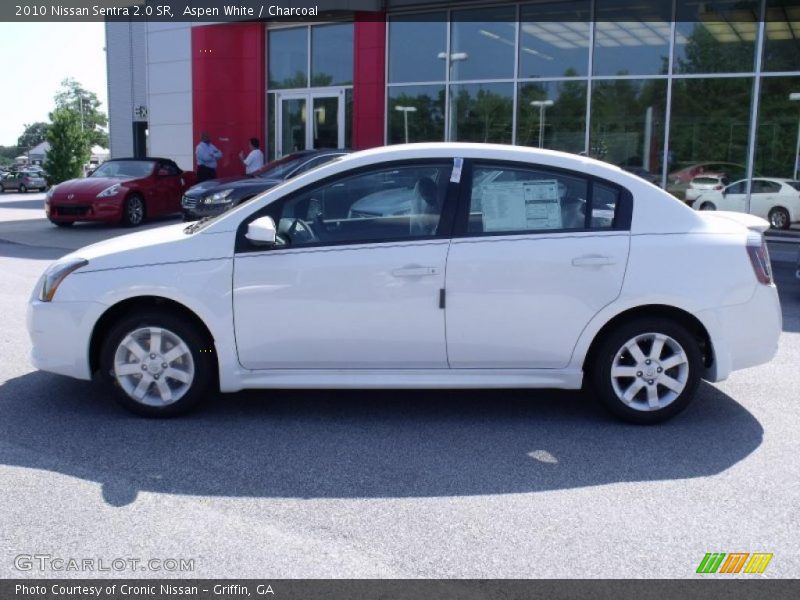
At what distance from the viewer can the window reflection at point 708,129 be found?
595 inches

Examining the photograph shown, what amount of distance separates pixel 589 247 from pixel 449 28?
14154 millimetres

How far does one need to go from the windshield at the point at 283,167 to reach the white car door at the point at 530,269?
31.8 ft

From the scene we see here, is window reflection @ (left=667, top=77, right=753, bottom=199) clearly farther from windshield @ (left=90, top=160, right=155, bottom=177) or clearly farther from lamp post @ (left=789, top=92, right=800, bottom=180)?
windshield @ (left=90, top=160, right=155, bottom=177)

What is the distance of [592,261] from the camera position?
483cm

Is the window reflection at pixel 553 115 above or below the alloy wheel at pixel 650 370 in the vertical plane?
above

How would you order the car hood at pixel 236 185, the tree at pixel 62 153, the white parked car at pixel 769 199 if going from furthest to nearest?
the tree at pixel 62 153 < the white parked car at pixel 769 199 < the car hood at pixel 236 185

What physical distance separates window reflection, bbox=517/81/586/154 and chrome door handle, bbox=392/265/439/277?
12.5 metres

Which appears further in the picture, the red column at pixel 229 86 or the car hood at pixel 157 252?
the red column at pixel 229 86

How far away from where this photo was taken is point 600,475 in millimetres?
4234

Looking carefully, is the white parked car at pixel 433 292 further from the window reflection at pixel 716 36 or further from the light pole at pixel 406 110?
the light pole at pixel 406 110

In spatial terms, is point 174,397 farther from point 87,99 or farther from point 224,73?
point 87,99

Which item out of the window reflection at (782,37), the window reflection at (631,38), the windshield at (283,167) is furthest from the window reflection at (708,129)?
the windshield at (283,167)

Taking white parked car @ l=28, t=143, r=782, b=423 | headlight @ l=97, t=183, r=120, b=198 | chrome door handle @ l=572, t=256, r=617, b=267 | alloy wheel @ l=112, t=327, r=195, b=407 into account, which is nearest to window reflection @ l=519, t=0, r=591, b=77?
headlight @ l=97, t=183, r=120, b=198

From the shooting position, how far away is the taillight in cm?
495
